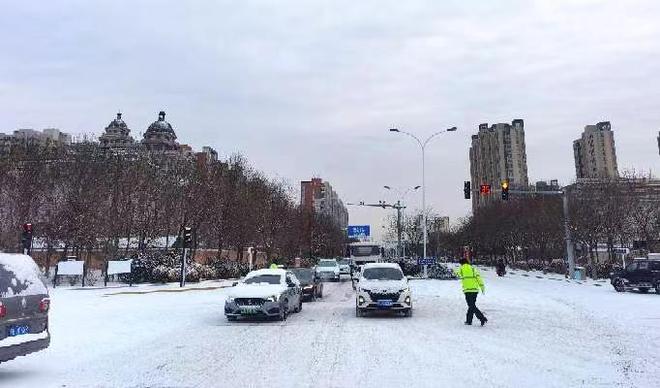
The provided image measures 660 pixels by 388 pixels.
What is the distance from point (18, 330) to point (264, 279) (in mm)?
10142

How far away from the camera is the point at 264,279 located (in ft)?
58.7

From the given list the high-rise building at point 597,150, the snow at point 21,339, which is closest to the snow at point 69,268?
the snow at point 21,339

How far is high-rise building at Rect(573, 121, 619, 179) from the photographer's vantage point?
3558 inches

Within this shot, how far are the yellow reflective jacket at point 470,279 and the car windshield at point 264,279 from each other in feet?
19.2

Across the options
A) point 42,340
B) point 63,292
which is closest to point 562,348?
point 42,340

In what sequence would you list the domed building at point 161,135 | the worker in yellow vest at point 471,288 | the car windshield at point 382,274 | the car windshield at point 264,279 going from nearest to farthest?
the worker in yellow vest at point 471,288
the car windshield at point 264,279
the car windshield at point 382,274
the domed building at point 161,135

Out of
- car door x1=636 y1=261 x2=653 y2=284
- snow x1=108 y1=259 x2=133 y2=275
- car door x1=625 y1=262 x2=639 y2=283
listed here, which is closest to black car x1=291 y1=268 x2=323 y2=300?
snow x1=108 y1=259 x2=133 y2=275

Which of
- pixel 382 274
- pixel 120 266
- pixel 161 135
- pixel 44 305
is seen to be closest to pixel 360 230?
pixel 161 135

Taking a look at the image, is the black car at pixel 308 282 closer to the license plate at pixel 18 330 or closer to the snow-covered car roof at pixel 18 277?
the snow-covered car roof at pixel 18 277

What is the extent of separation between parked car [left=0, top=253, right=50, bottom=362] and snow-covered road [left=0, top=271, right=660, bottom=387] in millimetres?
623

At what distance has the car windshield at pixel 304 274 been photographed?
24209 mm

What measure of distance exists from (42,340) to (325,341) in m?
5.83

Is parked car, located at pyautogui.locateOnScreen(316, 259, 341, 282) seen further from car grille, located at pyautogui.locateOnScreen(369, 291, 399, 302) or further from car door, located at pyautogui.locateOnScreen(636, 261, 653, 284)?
car grille, located at pyautogui.locateOnScreen(369, 291, 399, 302)

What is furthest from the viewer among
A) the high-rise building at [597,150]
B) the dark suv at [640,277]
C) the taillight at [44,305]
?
the high-rise building at [597,150]
